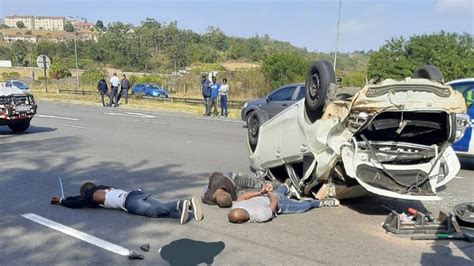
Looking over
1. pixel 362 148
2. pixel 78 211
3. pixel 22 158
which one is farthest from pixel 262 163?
pixel 22 158

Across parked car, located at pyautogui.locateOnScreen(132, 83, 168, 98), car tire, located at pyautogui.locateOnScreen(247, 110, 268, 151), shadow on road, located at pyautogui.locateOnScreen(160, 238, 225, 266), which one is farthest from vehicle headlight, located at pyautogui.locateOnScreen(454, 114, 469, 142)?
parked car, located at pyautogui.locateOnScreen(132, 83, 168, 98)

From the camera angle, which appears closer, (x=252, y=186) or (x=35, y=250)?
(x=35, y=250)

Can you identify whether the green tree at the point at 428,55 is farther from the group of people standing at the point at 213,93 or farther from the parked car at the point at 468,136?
the parked car at the point at 468,136

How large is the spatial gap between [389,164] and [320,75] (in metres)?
1.32

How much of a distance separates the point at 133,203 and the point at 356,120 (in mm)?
2685

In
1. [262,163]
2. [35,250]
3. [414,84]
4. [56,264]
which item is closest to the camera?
[56,264]

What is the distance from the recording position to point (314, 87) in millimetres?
6297

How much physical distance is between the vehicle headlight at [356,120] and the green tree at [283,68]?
1263 inches

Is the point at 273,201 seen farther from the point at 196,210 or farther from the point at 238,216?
the point at 196,210

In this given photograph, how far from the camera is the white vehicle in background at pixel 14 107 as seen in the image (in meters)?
13.8

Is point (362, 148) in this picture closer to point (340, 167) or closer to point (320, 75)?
point (340, 167)

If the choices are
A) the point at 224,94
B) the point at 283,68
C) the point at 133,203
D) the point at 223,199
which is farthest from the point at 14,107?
the point at 283,68

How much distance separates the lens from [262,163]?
7.67 meters

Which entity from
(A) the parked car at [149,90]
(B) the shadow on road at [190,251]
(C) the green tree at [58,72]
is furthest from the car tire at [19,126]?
(C) the green tree at [58,72]
